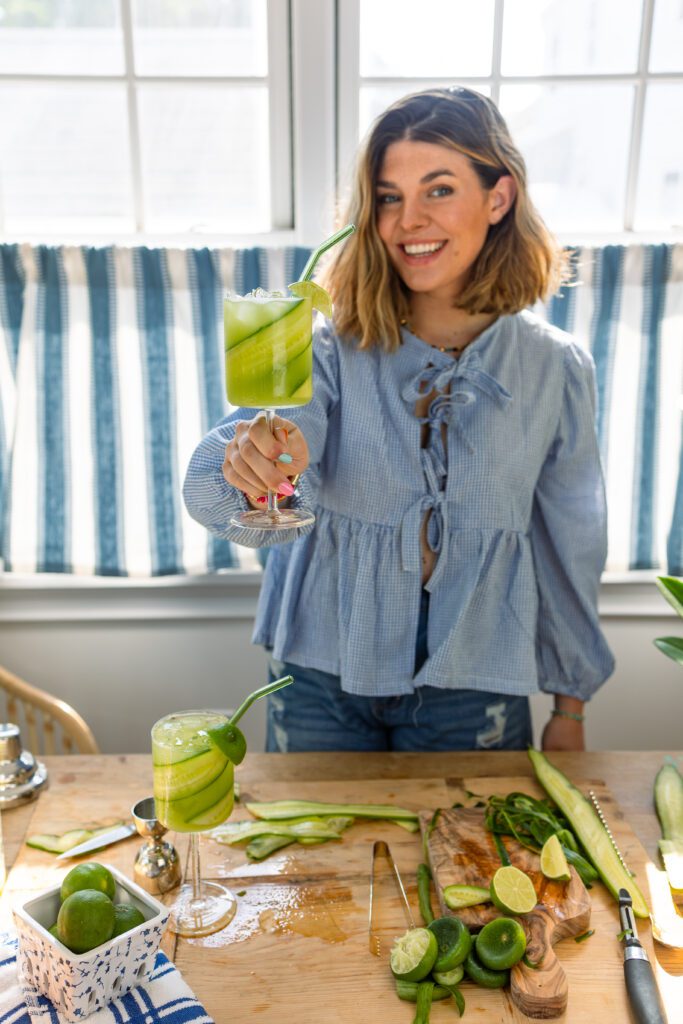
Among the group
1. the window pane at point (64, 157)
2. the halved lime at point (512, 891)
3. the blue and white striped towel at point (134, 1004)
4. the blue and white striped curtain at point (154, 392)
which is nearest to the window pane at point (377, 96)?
the blue and white striped curtain at point (154, 392)

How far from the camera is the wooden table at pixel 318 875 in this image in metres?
1.05

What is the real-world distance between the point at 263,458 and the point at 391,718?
0.60m

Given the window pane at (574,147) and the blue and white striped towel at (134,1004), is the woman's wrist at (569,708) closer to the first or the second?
the blue and white striped towel at (134,1004)

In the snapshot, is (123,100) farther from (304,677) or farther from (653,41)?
(304,677)

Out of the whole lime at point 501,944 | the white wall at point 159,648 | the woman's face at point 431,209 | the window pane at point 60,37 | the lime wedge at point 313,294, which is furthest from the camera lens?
the white wall at point 159,648

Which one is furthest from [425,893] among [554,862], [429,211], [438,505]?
[429,211]

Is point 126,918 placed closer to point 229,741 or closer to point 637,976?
point 229,741

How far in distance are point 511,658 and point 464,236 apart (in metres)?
0.69

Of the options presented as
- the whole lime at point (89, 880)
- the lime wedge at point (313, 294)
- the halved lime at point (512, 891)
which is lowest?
the halved lime at point (512, 891)

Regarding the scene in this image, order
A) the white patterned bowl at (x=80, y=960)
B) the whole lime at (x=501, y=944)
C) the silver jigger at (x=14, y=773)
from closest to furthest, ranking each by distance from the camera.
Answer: the white patterned bowl at (x=80, y=960) → the whole lime at (x=501, y=944) → the silver jigger at (x=14, y=773)

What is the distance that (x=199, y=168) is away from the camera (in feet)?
6.91

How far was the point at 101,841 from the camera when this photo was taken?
4.24ft

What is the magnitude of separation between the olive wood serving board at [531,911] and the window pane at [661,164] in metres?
1.44

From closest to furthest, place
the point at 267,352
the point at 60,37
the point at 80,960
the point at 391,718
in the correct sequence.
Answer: the point at 80,960 → the point at 267,352 → the point at 391,718 → the point at 60,37
